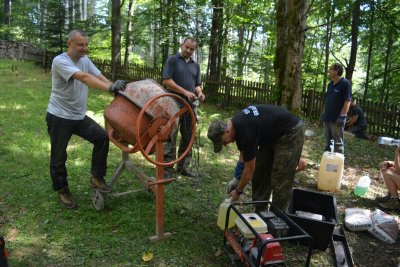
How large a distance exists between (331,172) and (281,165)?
1.99 metres

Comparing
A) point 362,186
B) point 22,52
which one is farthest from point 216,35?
point 22,52

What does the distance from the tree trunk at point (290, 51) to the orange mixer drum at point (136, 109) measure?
7.81 ft

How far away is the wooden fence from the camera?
972 cm

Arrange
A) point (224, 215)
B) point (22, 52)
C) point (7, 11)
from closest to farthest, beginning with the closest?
1. point (224, 215)
2. point (22, 52)
3. point (7, 11)

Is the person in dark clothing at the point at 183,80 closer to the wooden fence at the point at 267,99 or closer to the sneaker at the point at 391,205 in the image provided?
the sneaker at the point at 391,205

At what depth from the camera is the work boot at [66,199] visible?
4074 millimetres

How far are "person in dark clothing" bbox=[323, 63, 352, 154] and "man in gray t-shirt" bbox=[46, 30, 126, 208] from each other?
410cm

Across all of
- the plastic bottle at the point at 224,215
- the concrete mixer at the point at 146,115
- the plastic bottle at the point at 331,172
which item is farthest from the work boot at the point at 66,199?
the plastic bottle at the point at 331,172

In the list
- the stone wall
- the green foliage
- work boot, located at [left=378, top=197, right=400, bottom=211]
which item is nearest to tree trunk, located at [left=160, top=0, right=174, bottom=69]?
the green foliage

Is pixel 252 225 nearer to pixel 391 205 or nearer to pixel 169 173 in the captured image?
pixel 169 173

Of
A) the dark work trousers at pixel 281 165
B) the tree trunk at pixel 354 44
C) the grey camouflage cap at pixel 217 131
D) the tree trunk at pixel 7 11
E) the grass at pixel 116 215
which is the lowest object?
the grass at pixel 116 215

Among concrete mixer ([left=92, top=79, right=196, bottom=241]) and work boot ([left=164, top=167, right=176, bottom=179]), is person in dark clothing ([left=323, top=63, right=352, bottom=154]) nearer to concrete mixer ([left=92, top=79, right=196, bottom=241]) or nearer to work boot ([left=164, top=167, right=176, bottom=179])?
work boot ([left=164, top=167, right=176, bottom=179])

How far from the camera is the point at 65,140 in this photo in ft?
12.7

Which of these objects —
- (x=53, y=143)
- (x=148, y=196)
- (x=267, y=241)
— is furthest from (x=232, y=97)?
(x=267, y=241)
